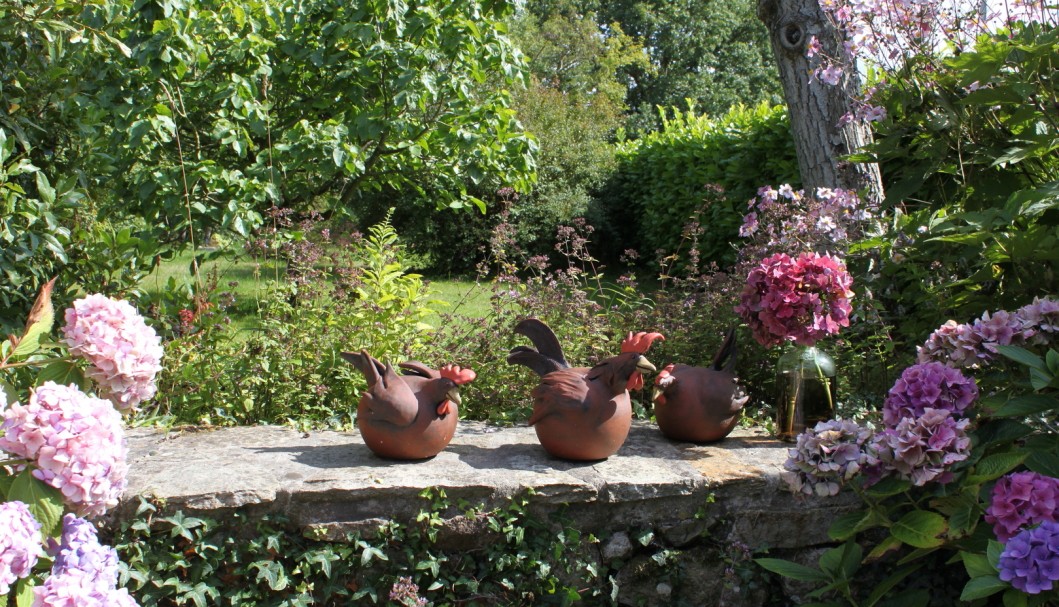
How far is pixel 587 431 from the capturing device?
7.73 ft

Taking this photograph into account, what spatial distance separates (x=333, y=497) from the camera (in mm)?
2172

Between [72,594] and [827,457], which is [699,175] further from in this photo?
[72,594]

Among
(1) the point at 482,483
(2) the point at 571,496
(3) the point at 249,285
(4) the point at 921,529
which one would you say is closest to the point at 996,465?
(4) the point at 921,529

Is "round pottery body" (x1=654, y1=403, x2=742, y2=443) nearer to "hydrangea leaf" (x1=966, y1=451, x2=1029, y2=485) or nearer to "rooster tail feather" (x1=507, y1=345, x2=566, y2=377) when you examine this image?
"rooster tail feather" (x1=507, y1=345, x2=566, y2=377)

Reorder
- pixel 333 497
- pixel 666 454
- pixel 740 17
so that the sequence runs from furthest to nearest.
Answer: pixel 740 17, pixel 666 454, pixel 333 497

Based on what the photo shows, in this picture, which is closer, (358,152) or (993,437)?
(993,437)

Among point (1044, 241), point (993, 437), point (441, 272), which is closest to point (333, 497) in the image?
point (993, 437)

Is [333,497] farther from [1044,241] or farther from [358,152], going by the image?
[358,152]

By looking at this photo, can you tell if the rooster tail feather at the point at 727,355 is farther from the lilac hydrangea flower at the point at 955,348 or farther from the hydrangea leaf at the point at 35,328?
the hydrangea leaf at the point at 35,328

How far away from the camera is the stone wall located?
85.7 inches

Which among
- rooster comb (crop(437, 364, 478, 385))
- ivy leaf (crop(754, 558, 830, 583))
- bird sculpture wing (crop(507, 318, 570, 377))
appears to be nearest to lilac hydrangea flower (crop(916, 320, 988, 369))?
ivy leaf (crop(754, 558, 830, 583))

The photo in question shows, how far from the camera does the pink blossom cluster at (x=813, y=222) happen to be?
302cm

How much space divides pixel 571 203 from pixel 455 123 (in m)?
5.69

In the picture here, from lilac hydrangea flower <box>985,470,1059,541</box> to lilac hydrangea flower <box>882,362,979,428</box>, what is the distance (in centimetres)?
24
